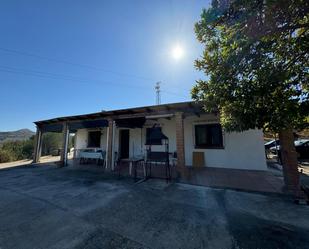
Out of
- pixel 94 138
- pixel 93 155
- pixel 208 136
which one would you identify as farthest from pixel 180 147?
pixel 94 138

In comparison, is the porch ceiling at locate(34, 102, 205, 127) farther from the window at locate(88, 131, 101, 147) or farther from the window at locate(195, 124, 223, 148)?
the window at locate(88, 131, 101, 147)

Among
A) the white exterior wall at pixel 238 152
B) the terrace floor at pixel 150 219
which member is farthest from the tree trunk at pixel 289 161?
the white exterior wall at pixel 238 152

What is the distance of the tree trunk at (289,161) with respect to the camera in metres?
4.23

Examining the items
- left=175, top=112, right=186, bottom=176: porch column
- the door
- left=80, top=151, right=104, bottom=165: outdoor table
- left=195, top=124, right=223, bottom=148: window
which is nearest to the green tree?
left=175, top=112, right=186, bottom=176: porch column

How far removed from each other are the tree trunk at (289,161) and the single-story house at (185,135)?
2931mm

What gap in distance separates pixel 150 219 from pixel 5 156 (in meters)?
16.5

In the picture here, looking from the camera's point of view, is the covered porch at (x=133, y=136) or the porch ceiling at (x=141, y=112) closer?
the porch ceiling at (x=141, y=112)

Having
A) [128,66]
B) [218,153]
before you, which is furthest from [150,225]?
[128,66]

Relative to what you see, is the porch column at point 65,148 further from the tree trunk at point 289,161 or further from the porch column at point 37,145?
the tree trunk at point 289,161

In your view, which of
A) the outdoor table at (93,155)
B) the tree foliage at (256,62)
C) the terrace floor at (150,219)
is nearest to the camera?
the terrace floor at (150,219)

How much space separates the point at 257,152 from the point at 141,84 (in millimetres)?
12760

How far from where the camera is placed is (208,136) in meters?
8.59

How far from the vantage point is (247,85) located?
3461 mm

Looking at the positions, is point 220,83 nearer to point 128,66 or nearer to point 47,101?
point 128,66
